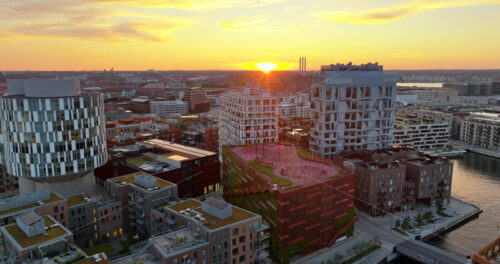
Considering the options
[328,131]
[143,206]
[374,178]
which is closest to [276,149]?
[328,131]

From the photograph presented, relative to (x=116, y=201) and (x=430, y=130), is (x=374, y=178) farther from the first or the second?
(x=430, y=130)

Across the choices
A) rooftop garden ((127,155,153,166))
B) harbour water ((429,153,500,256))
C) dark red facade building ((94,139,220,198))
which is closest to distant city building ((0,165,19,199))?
dark red facade building ((94,139,220,198))

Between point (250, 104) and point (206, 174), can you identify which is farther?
point (250, 104)

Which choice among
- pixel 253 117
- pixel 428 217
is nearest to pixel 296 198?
pixel 428 217

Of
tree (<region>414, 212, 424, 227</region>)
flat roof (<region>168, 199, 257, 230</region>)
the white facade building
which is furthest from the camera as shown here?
the white facade building

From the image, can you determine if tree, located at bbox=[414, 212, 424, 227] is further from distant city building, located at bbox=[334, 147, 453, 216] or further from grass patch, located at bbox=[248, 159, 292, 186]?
grass patch, located at bbox=[248, 159, 292, 186]

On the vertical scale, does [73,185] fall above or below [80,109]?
below

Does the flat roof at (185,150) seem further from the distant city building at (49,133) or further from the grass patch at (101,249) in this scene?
the grass patch at (101,249)
